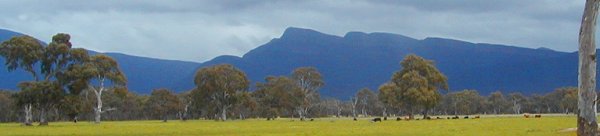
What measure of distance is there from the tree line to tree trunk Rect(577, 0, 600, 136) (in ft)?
206

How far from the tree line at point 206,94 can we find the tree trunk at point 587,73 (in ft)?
206

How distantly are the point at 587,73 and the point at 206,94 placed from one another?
95085 millimetres

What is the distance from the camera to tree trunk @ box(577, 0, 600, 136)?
17844 millimetres

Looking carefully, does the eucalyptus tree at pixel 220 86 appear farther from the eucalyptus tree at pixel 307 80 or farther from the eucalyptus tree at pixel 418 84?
the eucalyptus tree at pixel 418 84

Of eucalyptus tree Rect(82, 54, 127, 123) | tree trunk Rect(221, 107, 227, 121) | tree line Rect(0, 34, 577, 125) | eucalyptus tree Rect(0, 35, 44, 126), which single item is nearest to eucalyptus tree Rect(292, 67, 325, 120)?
tree line Rect(0, 34, 577, 125)

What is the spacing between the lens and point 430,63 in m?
100

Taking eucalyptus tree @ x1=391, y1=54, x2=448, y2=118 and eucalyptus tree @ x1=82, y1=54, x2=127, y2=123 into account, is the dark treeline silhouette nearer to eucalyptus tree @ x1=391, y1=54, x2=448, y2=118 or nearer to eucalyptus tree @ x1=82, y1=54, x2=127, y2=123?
eucalyptus tree @ x1=82, y1=54, x2=127, y2=123

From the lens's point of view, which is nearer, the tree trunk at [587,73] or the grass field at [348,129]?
the tree trunk at [587,73]

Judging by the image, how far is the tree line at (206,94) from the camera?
74625 mm

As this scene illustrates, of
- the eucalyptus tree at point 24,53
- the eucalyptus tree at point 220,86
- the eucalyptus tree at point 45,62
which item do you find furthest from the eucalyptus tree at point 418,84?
the eucalyptus tree at point 24,53

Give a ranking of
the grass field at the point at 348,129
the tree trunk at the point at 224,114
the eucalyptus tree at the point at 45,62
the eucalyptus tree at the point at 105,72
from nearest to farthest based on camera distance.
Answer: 1. the grass field at the point at 348,129
2. the eucalyptus tree at the point at 45,62
3. the eucalyptus tree at the point at 105,72
4. the tree trunk at the point at 224,114

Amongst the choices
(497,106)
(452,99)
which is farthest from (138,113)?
(497,106)

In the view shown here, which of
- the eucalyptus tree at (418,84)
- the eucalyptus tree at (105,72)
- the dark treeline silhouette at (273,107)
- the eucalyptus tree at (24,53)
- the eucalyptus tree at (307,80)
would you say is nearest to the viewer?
the eucalyptus tree at (24,53)

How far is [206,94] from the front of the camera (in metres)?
111
